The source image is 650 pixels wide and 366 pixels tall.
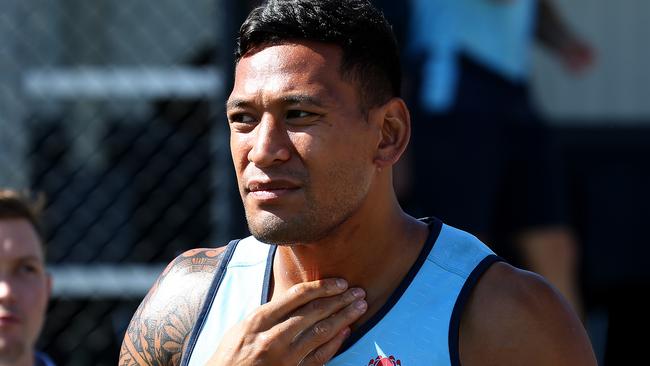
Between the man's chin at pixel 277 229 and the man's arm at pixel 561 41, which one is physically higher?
the man's arm at pixel 561 41

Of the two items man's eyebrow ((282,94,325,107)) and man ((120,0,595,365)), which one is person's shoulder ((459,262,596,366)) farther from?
man's eyebrow ((282,94,325,107))

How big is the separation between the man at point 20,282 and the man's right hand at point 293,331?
3.77 feet

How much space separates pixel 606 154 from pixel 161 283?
3.68 meters


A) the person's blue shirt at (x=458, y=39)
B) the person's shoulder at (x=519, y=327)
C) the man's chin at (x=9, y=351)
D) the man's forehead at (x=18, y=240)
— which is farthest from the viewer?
the person's blue shirt at (x=458, y=39)

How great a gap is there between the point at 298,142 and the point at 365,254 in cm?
33

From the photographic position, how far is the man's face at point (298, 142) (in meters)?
2.45

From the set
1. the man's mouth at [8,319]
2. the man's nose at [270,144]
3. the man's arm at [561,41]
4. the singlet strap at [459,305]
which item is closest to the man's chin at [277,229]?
the man's nose at [270,144]

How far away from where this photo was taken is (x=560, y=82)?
6395 mm

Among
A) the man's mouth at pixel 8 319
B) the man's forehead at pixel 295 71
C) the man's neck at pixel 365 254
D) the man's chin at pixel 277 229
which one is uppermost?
the man's forehead at pixel 295 71

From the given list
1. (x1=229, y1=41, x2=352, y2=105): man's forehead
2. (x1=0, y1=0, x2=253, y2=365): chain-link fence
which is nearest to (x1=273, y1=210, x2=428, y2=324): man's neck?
(x1=229, y1=41, x2=352, y2=105): man's forehead

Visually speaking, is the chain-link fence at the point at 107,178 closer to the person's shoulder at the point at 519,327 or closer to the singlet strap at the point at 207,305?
the singlet strap at the point at 207,305

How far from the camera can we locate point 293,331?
8.14ft

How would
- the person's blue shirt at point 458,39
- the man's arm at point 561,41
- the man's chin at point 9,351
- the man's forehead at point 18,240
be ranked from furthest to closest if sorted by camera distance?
the man's arm at point 561,41
the person's blue shirt at point 458,39
the man's forehead at point 18,240
the man's chin at point 9,351

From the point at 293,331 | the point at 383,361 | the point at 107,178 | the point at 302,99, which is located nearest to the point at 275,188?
the point at 302,99
